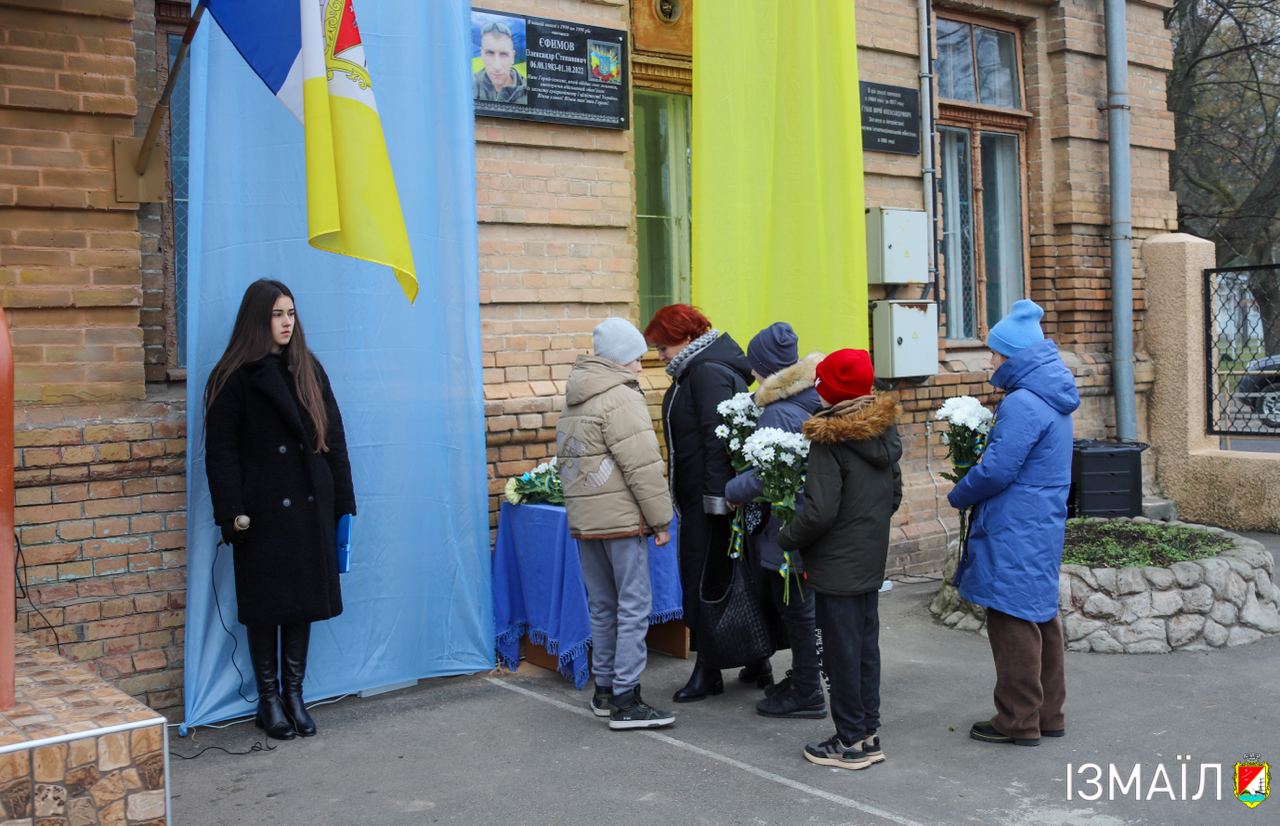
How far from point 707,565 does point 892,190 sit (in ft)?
14.3

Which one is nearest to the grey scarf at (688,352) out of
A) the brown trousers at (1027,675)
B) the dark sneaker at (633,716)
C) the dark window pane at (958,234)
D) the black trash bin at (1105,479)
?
the dark sneaker at (633,716)

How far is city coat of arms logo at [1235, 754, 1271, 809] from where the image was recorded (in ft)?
15.2

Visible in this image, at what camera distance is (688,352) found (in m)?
5.88

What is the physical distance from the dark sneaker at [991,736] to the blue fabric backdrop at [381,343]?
7.90ft

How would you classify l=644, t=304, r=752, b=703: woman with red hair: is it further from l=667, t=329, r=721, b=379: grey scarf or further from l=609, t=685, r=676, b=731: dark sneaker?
l=609, t=685, r=676, b=731: dark sneaker

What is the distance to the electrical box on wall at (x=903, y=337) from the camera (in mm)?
8805

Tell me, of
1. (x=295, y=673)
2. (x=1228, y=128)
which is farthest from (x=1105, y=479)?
(x=1228, y=128)

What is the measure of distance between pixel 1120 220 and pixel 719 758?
7283 millimetres

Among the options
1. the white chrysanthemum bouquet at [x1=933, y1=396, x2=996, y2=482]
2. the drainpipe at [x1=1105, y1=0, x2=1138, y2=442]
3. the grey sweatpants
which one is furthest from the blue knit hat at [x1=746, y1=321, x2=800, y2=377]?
the drainpipe at [x1=1105, y1=0, x2=1138, y2=442]

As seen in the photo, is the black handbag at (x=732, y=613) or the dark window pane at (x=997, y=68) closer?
the black handbag at (x=732, y=613)

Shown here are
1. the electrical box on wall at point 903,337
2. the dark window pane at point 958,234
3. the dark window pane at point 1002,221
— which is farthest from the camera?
the dark window pane at point 1002,221

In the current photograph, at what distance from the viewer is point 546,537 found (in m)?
6.23

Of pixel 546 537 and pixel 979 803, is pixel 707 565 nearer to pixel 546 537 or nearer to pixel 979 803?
pixel 546 537

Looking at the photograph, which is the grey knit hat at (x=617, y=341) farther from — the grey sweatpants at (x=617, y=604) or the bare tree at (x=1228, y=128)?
the bare tree at (x=1228, y=128)
